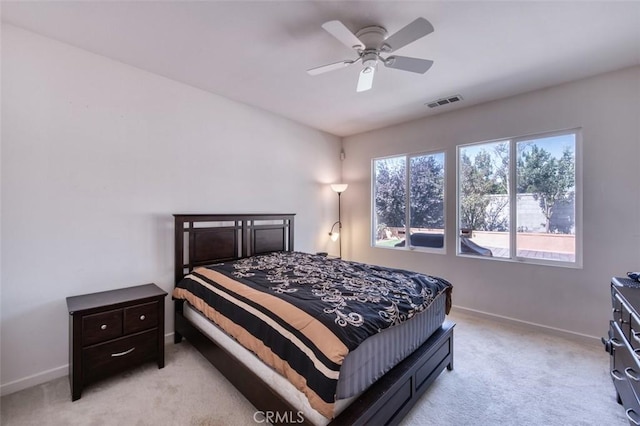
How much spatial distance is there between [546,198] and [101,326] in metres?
4.61

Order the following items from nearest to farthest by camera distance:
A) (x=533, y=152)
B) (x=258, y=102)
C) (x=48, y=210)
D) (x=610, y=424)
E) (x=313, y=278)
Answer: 1. (x=610, y=424)
2. (x=48, y=210)
3. (x=313, y=278)
4. (x=533, y=152)
5. (x=258, y=102)

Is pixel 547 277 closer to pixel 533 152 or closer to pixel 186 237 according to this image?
pixel 533 152

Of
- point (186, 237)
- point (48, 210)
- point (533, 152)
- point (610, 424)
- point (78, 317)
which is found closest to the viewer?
point (610, 424)

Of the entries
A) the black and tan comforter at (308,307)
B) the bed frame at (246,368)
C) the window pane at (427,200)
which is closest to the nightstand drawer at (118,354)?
the bed frame at (246,368)

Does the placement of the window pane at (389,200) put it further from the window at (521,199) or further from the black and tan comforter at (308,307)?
the black and tan comforter at (308,307)

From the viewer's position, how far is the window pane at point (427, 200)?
4023 millimetres

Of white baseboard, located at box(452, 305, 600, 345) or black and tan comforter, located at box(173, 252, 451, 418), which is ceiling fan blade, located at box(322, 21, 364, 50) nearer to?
black and tan comforter, located at box(173, 252, 451, 418)

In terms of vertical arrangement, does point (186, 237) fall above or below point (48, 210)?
below

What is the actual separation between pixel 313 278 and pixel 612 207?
3.13 metres

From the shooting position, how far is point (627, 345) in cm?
165

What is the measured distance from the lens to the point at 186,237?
3.04m

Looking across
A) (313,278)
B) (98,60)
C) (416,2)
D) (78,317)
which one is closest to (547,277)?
(313,278)

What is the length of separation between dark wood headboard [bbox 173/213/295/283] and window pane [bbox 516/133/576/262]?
3.07m

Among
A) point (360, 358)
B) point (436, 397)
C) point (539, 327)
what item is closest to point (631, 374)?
point (436, 397)
